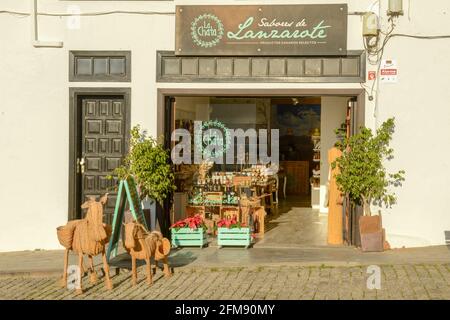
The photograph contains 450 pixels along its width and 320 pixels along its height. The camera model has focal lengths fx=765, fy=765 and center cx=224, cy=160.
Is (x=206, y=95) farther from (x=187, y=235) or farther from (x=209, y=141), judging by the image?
(x=209, y=141)

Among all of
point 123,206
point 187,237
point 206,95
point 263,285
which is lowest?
point 263,285

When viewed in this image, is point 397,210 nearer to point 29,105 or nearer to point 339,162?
point 339,162

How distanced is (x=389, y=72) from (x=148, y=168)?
4.11m

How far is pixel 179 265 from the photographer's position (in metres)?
10.9

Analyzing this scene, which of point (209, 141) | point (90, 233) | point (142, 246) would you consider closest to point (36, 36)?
point (90, 233)

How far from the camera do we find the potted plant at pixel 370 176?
38.8 ft

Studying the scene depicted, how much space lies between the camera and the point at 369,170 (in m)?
11.8

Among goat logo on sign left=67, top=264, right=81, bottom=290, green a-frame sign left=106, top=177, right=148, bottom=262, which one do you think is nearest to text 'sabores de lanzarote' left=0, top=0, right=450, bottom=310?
green a-frame sign left=106, top=177, right=148, bottom=262

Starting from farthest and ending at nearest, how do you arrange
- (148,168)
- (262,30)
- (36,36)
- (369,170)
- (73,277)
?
1. (36,36)
2. (262,30)
3. (148,168)
4. (369,170)
5. (73,277)

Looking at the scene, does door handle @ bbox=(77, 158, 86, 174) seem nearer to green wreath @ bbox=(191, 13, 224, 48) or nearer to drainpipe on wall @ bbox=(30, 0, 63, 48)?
drainpipe on wall @ bbox=(30, 0, 63, 48)

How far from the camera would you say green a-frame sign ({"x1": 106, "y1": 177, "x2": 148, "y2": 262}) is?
34.9ft

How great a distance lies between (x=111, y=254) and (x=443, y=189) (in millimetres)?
5283

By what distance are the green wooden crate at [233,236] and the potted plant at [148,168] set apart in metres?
1.12

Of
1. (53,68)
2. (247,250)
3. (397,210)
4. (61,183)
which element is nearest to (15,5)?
(53,68)
